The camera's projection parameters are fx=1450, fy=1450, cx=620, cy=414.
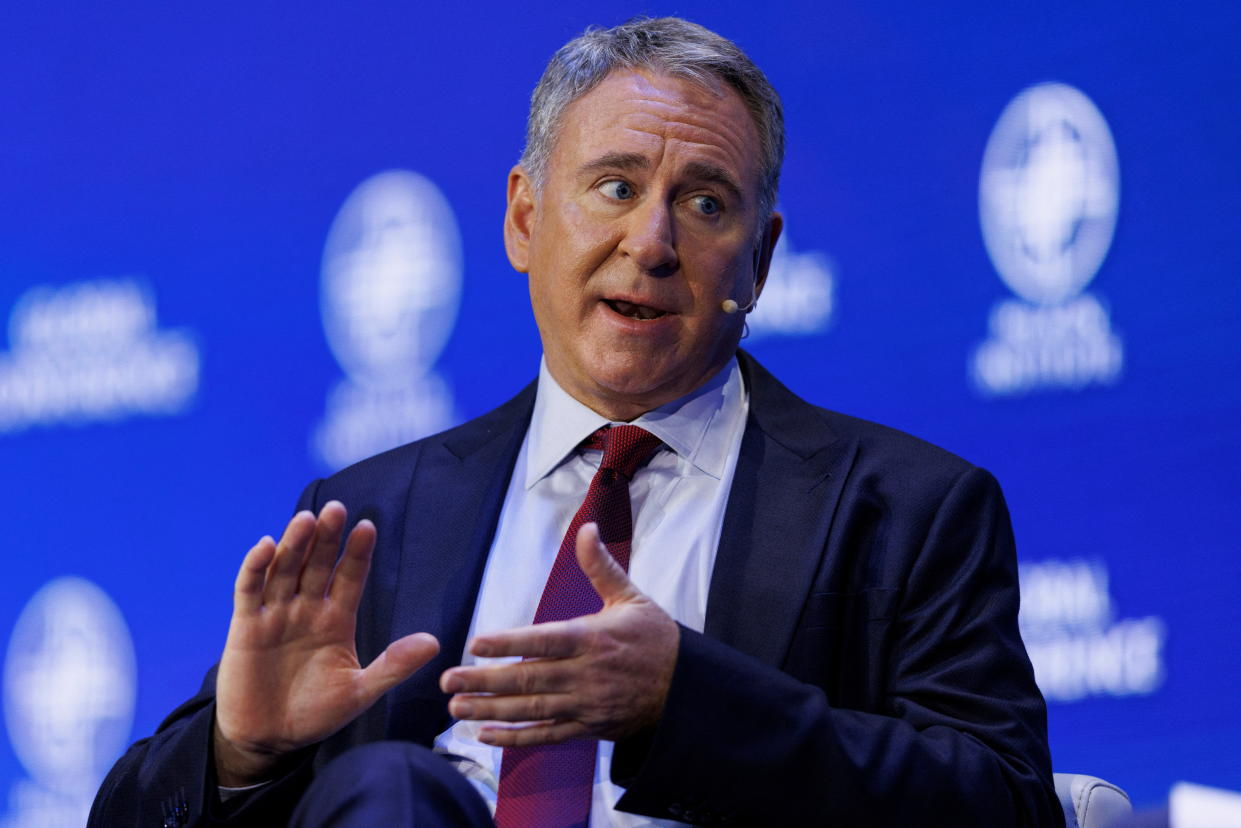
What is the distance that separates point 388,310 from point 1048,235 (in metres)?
1.24

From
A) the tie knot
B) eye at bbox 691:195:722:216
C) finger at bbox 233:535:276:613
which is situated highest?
eye at bbox 691:195:722:216

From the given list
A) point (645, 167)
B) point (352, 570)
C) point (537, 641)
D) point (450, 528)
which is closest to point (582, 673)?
point (537, 641)

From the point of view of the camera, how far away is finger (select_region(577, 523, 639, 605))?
4.77ft

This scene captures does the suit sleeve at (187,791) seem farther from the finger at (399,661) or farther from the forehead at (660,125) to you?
the forehead at (660,125)

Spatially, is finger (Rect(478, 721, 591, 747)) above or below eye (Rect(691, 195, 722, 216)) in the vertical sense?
below

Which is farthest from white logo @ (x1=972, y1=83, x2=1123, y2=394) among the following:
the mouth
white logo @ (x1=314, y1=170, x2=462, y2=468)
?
white logo @ (x1=314, y1=170, x2=462, y2=468)

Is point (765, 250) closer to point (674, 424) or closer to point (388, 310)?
point (674, 424)

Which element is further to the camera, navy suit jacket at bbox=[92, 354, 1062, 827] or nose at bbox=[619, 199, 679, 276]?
nose at bbox=[619, 199, 679, 276]

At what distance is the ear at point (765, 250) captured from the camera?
2244 mm

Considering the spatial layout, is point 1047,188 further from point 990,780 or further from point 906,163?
point 990,780

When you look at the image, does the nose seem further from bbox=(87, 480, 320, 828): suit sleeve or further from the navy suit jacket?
bbox=(87, 480, 320, 828): suit sleeve

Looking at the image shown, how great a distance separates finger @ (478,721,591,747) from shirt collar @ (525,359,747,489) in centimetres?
66

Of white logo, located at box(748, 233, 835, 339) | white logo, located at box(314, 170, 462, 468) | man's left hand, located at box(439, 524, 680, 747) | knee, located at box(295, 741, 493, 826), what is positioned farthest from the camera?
white logo, located at box(314, 170, 462, 468)

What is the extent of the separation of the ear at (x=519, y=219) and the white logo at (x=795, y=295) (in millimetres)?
520
